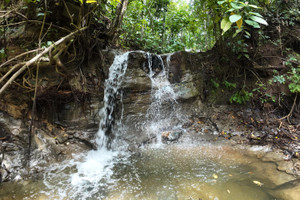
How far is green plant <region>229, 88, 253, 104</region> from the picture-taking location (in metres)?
4.78

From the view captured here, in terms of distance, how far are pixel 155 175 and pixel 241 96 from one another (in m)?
3.61

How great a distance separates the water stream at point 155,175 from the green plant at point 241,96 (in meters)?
1.60

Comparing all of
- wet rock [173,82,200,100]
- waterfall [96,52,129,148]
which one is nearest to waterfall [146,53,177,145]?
wet rock [173,82,200,100]

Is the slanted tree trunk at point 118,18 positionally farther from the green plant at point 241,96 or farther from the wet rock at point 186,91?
the green plant at point 241,96

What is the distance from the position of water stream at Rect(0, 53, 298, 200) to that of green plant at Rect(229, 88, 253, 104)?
160 centimetres

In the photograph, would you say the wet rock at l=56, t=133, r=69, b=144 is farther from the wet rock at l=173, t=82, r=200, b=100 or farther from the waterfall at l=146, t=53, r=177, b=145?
the wet rock at l=173, t=82, r=200, b=100

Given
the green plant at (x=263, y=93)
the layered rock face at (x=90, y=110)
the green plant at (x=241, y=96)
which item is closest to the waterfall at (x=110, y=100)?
the layered rock face at (x=90, y=110)

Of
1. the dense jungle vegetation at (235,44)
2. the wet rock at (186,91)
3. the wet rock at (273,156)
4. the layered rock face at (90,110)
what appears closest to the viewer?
the wet rock at (273,156)

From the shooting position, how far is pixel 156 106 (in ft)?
16.0

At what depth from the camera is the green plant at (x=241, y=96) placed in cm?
478

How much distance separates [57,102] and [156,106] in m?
2.59

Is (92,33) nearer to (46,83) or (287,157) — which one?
(46,83)

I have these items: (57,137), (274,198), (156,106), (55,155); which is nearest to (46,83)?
(57,137)

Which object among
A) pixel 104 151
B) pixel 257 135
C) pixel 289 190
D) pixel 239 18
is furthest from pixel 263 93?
pixel 104 151
